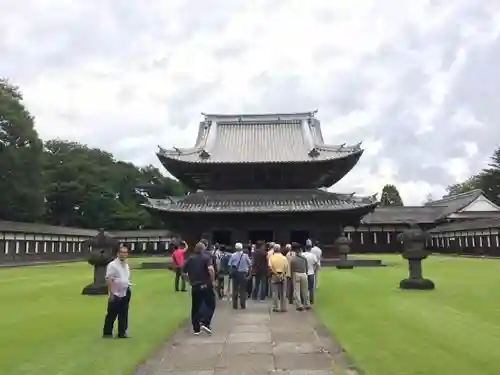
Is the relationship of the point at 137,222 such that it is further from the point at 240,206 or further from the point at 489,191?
the point at 489,191

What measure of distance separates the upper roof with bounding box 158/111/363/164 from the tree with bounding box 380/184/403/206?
61.7m

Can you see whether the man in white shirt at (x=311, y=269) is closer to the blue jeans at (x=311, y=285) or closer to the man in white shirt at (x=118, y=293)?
the blue jeans at (x=311, y=285)

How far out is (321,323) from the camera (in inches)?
510

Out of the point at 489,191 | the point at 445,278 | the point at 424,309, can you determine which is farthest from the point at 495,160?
the point at 424,309

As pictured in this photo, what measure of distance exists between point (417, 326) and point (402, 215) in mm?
58095

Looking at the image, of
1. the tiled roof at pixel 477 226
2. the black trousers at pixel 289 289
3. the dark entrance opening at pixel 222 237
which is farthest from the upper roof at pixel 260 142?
the black trousers at pixel 289 289

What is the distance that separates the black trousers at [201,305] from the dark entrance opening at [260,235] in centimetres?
2943

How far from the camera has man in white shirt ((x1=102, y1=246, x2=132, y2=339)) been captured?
1101cm

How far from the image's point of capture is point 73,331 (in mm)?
11906

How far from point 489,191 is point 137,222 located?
179 feet

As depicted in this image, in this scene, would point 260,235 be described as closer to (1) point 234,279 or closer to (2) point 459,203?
(1) point 234,279

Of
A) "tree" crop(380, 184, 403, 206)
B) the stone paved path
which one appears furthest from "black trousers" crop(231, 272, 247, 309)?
"tree" crop(380, 184, 403, 206)

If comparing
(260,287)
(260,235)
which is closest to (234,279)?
(260,287)

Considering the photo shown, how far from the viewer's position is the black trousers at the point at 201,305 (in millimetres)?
11812
